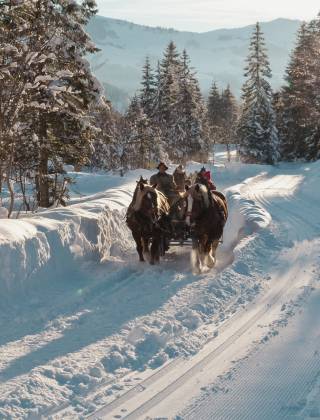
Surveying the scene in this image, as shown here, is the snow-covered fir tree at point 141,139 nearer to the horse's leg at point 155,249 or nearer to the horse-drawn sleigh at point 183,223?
the horse-drawn sleigh at point 183,223

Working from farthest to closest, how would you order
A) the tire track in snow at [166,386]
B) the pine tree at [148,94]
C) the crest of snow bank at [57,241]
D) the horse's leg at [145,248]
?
the pine tree at [148,94] < the horse's leg at [145,248] < the crest of snow bank at [57,241] < the tire track in snow at [166,386]

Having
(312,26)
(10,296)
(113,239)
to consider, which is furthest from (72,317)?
(312,26)

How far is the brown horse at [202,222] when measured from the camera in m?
10.3

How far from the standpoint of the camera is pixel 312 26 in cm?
5028

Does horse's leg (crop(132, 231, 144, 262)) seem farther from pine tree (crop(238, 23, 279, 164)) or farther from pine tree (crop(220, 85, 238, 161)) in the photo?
pine tree (crop(220, 85, 238, 161))

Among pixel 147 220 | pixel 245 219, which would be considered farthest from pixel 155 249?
pixel 245 219

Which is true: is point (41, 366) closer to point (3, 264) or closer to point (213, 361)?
point (213, 361)

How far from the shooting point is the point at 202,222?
34.1 feet

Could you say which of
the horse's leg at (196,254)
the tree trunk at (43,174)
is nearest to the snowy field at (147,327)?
the horse's leg at (196,254)

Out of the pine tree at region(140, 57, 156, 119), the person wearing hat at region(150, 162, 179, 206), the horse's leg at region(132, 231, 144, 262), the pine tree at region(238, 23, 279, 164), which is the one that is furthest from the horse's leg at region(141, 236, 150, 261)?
the pine tree at region(140, 57, 156, 119)

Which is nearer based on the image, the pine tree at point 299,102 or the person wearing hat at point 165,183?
the person wearing hat at point 165,183

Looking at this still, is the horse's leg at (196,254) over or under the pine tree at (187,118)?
under

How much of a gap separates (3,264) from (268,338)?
422 centimetres

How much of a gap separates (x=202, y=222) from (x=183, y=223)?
33.9 inches
